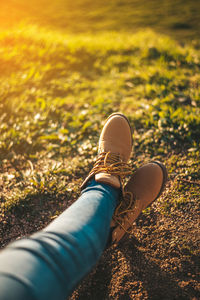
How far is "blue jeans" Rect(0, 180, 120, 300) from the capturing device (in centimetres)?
90

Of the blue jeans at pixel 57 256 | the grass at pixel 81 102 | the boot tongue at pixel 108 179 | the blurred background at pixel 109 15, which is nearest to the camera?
the blue jeans at pixel 57 256

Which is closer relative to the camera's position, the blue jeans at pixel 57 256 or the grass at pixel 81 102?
the blue jeans at pixel 57 256

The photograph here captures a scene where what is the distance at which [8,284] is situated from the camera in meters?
0.88

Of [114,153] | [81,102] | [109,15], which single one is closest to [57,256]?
[114,153]

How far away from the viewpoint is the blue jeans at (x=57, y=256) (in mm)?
900

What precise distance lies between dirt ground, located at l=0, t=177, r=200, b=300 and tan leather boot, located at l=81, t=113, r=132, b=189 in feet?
1.22

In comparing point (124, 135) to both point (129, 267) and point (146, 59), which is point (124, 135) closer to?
point (129, 267)

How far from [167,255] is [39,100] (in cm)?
218

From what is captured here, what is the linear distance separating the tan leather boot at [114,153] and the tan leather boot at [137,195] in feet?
0.39

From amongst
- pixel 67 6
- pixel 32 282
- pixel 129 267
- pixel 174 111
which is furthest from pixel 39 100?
pixel 67 6

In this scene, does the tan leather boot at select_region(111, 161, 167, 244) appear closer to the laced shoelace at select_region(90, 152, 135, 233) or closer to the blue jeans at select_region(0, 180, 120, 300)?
the laced shoelace at select_region(90, 152, 135, 233)

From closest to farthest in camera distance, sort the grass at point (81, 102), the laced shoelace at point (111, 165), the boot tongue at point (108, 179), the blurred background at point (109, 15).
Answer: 1. the boot tongue at point (108, 179)
2. the laced shoelace at point (111, 165)
3. the grass at point (81, 102)
4. the blurred background at point (109, 15)

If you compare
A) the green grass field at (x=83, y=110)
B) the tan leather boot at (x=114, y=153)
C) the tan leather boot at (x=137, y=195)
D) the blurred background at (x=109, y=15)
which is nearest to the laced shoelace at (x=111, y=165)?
the tan leather boot at (x=114, y=153)

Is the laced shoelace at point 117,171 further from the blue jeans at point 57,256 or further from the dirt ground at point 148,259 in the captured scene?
the blue jeans at point 57,256
